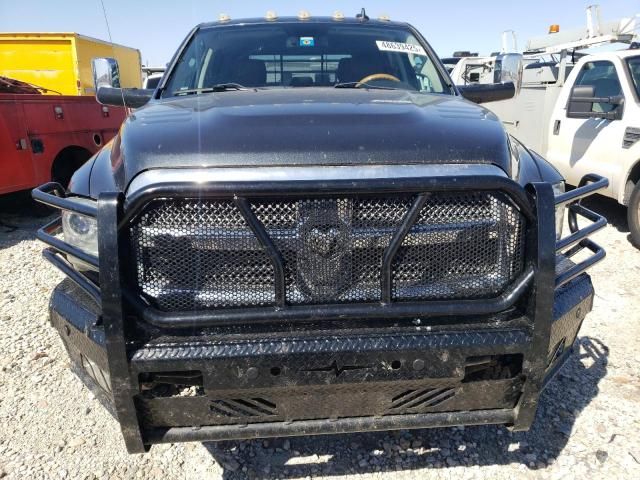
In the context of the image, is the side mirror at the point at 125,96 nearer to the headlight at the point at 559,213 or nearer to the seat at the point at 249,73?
the seat at the point at 249,73

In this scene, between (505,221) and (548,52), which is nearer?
(505,221)

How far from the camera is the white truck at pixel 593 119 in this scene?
18.4 ft

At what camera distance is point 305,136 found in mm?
2049

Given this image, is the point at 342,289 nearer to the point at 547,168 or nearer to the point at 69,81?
the point at 547,168

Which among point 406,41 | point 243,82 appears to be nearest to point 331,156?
point 243,82

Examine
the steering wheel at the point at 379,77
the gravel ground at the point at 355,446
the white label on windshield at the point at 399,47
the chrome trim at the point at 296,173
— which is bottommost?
the gravel ground at the point at 355,446

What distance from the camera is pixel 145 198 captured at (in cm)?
177

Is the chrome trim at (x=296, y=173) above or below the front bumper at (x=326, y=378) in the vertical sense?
above

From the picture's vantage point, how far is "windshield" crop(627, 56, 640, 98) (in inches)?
228

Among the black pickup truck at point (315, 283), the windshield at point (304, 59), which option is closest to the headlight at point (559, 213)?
the black pickup truck at point (315, 283)

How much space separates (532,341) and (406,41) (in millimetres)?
2537

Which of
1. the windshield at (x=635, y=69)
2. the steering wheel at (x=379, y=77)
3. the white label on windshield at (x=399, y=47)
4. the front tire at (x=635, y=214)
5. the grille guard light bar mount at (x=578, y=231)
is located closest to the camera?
the grille guard light bar mount at (x=578, y=231)

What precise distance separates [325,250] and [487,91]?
7.61 ft

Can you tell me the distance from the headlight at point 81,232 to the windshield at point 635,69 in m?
5.82
